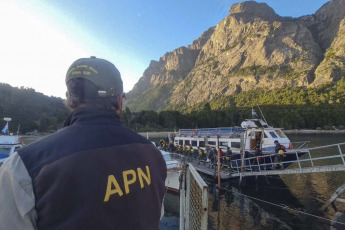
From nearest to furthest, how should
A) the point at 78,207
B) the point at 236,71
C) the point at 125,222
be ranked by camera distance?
1. the point at 78,207
2. the point at 125,222
3. the point at 236,71

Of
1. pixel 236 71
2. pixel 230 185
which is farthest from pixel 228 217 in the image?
pixel 236 71

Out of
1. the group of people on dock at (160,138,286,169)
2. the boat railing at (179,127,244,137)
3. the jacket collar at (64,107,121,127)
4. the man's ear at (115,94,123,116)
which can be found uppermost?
the boat railing at (179,127,244,137)

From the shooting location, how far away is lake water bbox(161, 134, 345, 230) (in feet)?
41.1

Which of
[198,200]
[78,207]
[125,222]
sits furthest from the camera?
[198,200]

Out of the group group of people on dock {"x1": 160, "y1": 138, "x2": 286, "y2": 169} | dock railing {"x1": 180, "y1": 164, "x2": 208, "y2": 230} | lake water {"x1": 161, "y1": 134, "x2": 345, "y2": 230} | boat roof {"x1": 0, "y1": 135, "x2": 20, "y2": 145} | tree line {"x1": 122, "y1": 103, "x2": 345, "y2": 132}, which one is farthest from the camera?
tree line {"x1": 122, "y1": 103, "x2": 345, "y2": 132}

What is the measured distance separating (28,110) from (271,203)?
9610 centimetres

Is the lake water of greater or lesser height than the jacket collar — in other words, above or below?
below

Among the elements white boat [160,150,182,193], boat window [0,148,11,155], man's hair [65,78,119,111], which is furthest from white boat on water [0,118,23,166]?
man's hair [65,78,119,111]

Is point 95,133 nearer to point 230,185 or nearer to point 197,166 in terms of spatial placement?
point 230,185

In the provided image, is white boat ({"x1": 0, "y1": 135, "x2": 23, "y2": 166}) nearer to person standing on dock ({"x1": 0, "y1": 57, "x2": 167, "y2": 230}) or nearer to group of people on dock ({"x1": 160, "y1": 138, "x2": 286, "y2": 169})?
group of people on dock ({"x1": 160, "y1": 138, "x2": 286, "y2": 169})

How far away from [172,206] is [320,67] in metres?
144

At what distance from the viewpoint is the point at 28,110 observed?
3462 inches

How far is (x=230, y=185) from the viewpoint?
773 inches

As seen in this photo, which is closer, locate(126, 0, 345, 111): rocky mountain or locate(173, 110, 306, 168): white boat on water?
locate(173, 110, 306, 168): white boat on water
